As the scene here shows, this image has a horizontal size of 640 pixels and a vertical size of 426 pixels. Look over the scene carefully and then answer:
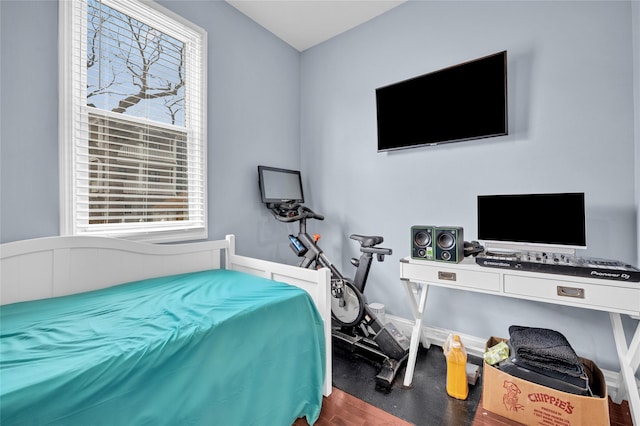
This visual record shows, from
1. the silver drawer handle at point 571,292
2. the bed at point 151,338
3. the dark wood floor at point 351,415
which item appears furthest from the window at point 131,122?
the silver drawer handle at point 571,292

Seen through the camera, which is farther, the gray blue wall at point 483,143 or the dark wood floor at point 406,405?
the gray blue wall at point 483,143

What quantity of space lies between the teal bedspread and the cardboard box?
90cm

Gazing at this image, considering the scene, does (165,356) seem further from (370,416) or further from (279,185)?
(279,185)

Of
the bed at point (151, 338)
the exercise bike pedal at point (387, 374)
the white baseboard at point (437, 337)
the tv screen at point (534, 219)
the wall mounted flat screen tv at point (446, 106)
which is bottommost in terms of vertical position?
the exercise bike pedal at point (387, 374)

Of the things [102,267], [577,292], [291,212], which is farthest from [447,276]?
[102,267]

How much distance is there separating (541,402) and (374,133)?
2.05 meters

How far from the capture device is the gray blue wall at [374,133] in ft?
4.83

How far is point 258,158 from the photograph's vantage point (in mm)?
2578

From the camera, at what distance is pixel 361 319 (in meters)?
2.01

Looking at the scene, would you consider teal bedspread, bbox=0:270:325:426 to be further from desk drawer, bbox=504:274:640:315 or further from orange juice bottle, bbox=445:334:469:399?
desk drawer, bbox=504:274:640:315

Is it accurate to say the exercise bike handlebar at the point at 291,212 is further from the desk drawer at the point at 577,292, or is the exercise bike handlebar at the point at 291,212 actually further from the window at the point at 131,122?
the desk drawer at the point at 577,292

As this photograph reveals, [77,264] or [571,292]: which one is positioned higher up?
[77,264]

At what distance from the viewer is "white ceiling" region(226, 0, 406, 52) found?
2324mm

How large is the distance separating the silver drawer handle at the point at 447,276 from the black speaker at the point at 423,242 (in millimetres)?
106
